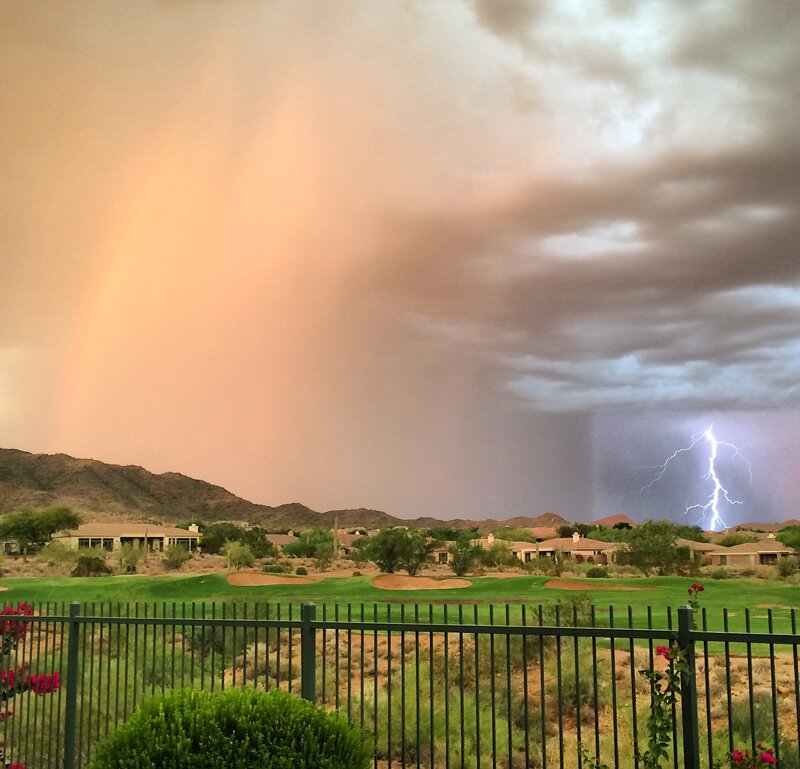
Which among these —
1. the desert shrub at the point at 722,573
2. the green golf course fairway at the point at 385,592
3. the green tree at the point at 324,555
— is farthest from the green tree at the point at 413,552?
the desert shrub at the point at 722,573

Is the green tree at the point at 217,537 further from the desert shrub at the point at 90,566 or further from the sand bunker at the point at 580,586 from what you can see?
the sand bunker at the point at 580,586

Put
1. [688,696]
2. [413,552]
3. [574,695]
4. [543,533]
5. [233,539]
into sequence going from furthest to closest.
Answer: [543,533] → [233,539] → [413,552] → [574,695] → [688,696]

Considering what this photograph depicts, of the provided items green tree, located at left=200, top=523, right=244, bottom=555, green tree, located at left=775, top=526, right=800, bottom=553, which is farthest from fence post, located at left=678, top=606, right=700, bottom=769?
green tree, located at left=200, top=523, right=244, bottom=555

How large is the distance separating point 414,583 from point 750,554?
42665 millimetres

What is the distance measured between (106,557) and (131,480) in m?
86.5

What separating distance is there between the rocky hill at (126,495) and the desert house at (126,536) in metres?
25.9

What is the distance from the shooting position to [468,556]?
8375 centimetres

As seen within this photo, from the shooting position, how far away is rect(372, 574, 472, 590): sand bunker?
62125 mm

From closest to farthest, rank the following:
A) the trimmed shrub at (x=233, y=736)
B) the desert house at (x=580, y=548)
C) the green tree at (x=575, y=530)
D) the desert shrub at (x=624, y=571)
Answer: the trimmed shrub at (x=233, y=736), the desert shrub at (x=624, y=571), the desert house at (x=580, y=548), the green tree at (x=575, y=530)

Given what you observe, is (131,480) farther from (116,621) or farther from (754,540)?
(116,621)

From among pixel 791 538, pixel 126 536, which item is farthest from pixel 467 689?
pixel 126 536

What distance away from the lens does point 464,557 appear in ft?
274

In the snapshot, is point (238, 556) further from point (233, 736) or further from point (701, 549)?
point (233, 736)

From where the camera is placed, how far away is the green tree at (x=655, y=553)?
7869 centimetres
